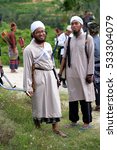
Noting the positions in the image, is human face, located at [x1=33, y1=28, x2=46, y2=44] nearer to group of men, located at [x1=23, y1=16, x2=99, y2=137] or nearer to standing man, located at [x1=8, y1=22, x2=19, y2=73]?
group of men, located at [x1=23, y1=16, x2=99, y2=137]

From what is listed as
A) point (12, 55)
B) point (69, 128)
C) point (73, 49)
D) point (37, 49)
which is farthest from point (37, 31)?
point (12, 55)

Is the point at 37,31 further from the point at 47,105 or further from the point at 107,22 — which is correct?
the point at 107,22

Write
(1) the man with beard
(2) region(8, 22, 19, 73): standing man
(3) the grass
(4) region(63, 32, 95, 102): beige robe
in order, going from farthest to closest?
(2) region(8, 22, 19, 73): standing man < (4) region(63, 32, 95, 102): beige robe < (1) the man with beard < (3) the grass

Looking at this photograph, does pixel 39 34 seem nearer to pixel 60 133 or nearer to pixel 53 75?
pixel 53 75

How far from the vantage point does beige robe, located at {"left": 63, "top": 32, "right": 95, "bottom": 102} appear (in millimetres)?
6762

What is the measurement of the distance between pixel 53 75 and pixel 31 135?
0.82 m

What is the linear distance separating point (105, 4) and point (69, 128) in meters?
3.33

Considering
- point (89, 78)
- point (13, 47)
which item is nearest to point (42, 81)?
point (89, 78)

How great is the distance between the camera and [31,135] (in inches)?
249

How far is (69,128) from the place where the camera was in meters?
7.18

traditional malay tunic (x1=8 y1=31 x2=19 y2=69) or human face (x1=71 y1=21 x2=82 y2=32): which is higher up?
human face (x1=71 y1=21 x2=82 y2=32)

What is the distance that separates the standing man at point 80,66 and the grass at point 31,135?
1.39 ft

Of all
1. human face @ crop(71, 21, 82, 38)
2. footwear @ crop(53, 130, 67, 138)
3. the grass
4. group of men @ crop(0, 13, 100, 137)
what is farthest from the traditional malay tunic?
footwear @ crop(53, 130, 67, 138)

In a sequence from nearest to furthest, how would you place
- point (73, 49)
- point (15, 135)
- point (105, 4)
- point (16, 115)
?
point (105, 4), point (15, 135), point (73, 49), point (16, 115)
